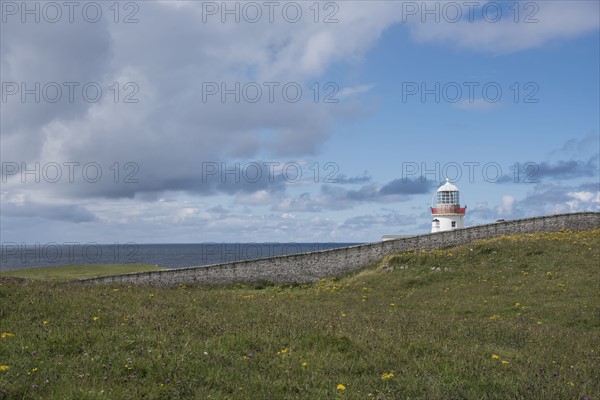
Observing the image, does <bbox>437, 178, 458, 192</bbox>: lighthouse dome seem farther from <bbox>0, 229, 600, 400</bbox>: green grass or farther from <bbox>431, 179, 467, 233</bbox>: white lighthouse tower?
<bbox>0, 229, 600, 400</bbox>: green grass

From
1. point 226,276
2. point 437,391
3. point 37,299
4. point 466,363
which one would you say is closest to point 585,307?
point 466,363

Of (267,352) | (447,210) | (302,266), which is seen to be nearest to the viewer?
(267,352)

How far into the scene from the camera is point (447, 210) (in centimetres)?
5219

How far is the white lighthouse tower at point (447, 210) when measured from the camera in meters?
52.2

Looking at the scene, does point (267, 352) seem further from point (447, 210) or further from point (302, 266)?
point (447, 210)

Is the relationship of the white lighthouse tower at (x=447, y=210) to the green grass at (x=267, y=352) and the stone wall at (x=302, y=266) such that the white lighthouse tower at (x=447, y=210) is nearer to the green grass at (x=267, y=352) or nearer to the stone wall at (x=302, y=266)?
the stone wall at (x=302, y=266)

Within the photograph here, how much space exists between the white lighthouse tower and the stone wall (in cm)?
1172

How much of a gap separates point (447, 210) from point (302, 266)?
22.3m

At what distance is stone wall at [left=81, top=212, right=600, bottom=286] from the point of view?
113ft

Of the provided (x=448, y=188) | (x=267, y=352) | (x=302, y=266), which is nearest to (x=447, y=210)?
(x=448, y=188)

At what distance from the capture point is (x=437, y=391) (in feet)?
25.2

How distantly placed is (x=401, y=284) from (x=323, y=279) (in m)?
8.57

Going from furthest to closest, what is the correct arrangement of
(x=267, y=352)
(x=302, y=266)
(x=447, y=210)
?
→ (x=447, y=210) < (x=302, y=266) < (x=267, y=352)

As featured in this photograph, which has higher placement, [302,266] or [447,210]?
[447,210]
